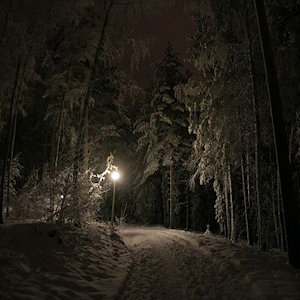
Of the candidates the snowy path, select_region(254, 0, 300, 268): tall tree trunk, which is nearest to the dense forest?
select_region(254, 0, 300, 268): tall tree trunk

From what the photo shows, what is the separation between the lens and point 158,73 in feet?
83.6

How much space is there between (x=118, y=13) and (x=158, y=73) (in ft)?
42.1

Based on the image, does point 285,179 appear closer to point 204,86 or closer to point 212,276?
point 212,276

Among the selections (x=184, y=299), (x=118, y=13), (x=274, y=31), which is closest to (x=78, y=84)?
(x=118, y=13)

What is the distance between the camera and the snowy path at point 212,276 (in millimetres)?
5703

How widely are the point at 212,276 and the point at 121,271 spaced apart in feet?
7.76

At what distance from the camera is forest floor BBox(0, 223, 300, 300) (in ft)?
19.3

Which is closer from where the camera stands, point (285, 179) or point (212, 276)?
point (285, 179)

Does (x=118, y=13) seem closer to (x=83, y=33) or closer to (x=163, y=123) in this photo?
(x=83, y=33)

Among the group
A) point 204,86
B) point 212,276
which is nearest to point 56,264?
point 212,276

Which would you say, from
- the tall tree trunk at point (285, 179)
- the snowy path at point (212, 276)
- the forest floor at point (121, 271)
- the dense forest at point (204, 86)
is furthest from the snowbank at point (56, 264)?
the tall tree trunk at point (285, 179)

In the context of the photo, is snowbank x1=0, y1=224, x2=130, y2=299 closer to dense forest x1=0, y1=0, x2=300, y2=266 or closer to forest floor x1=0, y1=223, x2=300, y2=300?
forest floor x1=0, y1=223, x2=300, y2=300

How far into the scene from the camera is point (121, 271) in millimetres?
8383

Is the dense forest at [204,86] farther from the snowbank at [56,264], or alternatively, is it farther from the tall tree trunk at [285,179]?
the snowbank at [56,264]
